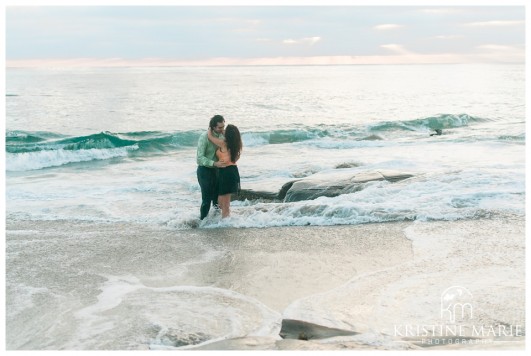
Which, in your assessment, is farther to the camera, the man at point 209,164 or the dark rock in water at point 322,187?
the dark rock in water at point 322,187

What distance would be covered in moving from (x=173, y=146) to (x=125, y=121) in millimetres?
10607

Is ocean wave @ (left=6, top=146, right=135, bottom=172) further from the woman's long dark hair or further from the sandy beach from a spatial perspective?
the woman's long dark hair

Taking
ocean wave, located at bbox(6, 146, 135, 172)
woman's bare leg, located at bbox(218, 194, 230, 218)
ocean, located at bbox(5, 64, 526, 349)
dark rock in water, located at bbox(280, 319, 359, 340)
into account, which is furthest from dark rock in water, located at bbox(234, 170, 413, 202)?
ocean wave, located at bbox(6, 146, 135, 172)

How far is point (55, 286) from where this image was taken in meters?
6.89

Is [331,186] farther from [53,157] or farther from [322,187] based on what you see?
[53,157]

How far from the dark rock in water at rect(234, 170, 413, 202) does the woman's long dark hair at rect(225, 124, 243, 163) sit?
7.86ft

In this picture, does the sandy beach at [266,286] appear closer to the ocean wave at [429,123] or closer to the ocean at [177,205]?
the ocean at [177,205]

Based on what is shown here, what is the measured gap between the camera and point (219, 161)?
9414 millimetres

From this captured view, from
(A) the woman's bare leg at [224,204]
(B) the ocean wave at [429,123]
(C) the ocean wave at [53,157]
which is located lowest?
(B) the ocean wave at [429,123]

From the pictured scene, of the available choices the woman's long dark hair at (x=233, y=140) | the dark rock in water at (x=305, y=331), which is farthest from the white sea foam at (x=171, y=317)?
the woman's long dark hair at (x=233, y=140)

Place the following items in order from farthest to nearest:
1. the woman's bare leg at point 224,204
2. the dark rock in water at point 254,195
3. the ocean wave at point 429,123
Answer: the ocean wave at point 429,123, the dark rock in water at point 254,195, the woman's bare leg at point 224,204

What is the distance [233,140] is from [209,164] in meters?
0.50

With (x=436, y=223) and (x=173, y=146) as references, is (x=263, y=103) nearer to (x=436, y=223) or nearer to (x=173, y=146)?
(x=173, y=146)

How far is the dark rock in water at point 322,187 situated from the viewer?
11.4 m
